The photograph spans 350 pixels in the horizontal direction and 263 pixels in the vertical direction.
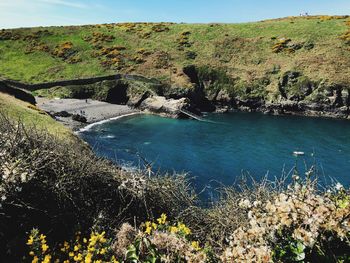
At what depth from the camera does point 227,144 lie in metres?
66.4

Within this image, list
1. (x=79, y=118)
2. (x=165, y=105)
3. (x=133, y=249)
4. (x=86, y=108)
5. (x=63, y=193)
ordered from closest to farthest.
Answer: (x=133, y=249)
(x=63, y=193)
(x=79, y=118)
(x=86, y=108)
(x=165, y=105)

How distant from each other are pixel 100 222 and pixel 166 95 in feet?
296

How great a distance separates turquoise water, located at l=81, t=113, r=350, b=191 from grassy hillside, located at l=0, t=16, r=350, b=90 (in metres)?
24.6

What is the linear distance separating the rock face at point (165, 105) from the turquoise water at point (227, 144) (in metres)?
3.75

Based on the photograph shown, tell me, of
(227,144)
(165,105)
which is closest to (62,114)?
(165,105)

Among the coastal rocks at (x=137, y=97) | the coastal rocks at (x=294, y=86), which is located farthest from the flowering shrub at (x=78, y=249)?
the coastal rocks at (x=294, y=86)

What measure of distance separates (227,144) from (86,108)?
3975 cm

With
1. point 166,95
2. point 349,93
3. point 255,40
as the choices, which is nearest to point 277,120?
point 349,93

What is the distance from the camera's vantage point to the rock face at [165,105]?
3545 inches

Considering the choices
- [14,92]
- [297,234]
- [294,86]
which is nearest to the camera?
[297,234]

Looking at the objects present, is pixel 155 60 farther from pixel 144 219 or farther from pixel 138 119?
pixel 144 219

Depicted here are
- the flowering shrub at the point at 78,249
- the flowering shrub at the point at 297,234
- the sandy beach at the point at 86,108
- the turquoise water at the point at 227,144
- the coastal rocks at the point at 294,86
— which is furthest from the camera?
the coastal rocks at the point at 294,86

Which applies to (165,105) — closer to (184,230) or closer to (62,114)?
(62,114)

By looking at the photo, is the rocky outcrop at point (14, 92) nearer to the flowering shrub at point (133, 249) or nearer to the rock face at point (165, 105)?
the rock face at point (165, 105)
